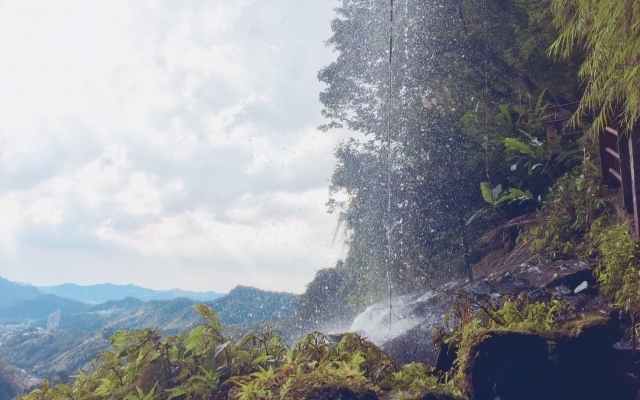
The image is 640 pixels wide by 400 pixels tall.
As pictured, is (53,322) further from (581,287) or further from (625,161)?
(625,161)

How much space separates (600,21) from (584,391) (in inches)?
118

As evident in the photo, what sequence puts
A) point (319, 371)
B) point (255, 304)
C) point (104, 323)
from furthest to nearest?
point (255, 304), point (104, 323), point (319, 371)

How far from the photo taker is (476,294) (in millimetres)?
4367

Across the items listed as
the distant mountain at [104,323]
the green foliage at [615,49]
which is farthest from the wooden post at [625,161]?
the distant mountain at [104,323]

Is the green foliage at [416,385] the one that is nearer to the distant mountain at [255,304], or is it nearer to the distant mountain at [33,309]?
the distant mountain at [33,309]

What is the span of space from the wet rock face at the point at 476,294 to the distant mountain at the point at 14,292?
710cm

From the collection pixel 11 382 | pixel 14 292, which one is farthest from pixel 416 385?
pixel 14 292

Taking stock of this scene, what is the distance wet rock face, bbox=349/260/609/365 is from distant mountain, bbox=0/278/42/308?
710 centimetres

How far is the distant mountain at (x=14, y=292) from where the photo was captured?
843 cm

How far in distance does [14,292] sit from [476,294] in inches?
382

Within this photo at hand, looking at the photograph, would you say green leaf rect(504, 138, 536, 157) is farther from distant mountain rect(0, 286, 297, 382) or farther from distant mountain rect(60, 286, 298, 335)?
distant mountain rect(60, 286, 298, 335)

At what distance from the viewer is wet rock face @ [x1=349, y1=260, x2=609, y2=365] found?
14.4ft

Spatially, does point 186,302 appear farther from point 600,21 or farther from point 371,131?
point 600,21

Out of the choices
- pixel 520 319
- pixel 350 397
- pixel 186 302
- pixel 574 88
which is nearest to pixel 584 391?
pixel 520 319
